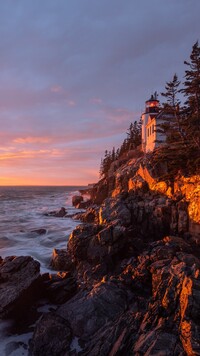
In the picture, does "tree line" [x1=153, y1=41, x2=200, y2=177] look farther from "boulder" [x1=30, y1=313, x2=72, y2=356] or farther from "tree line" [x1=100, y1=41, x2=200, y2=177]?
"boulder" [x1=30, y1=313, x2=72, y2=356]

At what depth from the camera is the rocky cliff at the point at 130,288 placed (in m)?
6.55

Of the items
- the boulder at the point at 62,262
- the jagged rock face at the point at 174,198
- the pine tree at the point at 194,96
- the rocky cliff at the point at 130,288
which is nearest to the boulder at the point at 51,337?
the rocky cliff at the point at 130,288

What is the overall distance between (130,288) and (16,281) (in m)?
4.96

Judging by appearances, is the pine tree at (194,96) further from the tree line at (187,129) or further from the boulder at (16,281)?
the boulder at (16,281)

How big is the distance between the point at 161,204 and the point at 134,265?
806cm

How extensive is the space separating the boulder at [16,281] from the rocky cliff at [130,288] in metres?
0.28

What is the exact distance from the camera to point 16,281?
1050cm

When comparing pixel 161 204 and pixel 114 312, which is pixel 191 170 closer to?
pixel 161 204

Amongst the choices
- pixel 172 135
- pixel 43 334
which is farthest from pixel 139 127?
pixel 43 334

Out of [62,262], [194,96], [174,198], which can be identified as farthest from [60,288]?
[194,96]

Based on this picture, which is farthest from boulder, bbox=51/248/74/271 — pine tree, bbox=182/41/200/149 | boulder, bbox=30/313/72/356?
pine tree, bbox=182/41/200/149

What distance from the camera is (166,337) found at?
6.16 metres

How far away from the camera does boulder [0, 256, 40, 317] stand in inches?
374

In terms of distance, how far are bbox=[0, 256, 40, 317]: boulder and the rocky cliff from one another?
28cm
